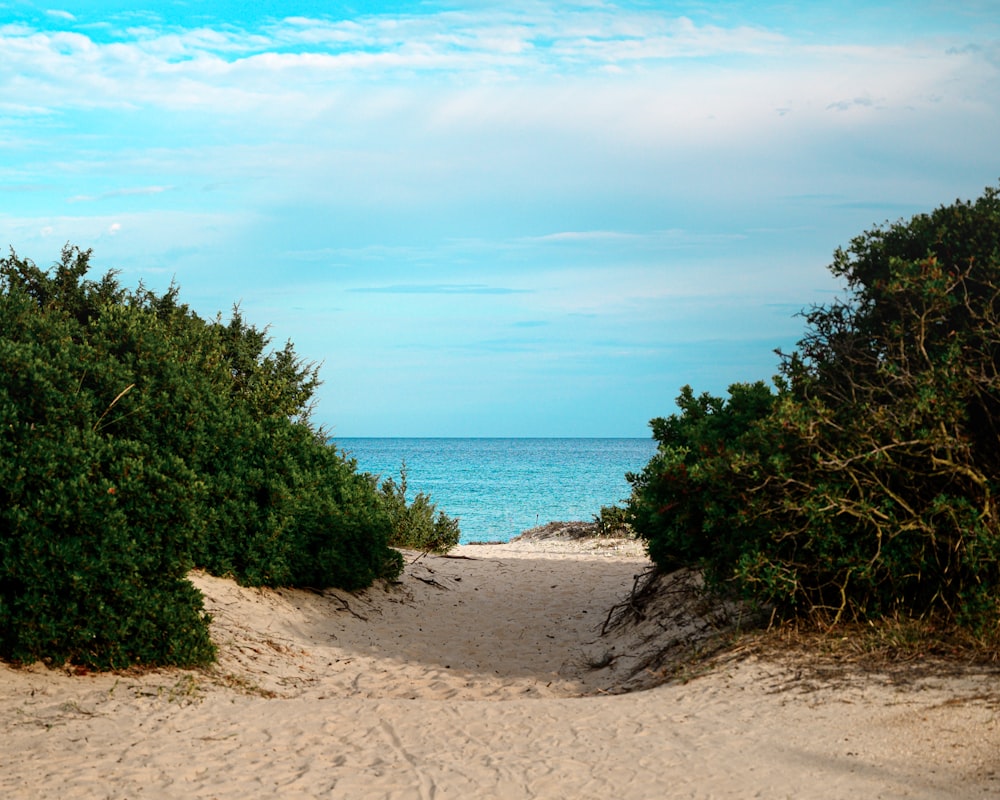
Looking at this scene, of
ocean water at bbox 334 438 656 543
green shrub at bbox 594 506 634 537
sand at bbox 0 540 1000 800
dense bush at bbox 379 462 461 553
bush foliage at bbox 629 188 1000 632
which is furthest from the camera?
Result: ocean water at bbox 334 438 656 543

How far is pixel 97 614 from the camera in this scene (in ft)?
27.0

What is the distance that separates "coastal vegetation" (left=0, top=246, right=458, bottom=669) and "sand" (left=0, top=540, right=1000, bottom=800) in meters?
0.50

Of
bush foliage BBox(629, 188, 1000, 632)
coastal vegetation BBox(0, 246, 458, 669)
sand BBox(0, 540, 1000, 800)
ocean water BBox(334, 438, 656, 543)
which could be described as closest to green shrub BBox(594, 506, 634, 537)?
ocean water BBox(334, 438, 656, 543)

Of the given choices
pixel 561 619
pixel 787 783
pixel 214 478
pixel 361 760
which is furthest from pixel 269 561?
pixel 787 783

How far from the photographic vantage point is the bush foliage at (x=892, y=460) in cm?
816

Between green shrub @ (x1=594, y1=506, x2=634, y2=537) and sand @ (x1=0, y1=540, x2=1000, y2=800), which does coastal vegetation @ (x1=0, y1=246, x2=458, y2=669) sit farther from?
green shrub @ (x1=594, y1=506, x2=634, y2=537)

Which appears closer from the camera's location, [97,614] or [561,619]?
[97,614]

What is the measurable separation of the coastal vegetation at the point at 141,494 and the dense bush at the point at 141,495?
17 mm

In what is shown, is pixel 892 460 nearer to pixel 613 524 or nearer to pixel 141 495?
pixel 141 495

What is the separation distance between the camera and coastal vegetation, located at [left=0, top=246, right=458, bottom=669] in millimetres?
8164

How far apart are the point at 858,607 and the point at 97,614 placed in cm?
675

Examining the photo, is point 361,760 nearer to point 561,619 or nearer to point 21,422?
point 21,422

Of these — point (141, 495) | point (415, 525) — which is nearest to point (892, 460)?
point (141, 495)

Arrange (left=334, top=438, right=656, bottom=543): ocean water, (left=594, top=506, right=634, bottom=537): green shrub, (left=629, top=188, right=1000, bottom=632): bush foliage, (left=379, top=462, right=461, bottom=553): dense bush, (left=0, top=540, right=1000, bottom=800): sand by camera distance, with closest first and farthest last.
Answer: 1. (left=0, top=540, right=1000, bottom=800): sand
2. (left=629, top=188, right=1000, bottom=632): bush foliage
3. (left=379, top=462, right=461, bottom=553): dense bush
4. (left=594, top=506, right=634, bottom=537): green shrub
5. (left=334, top=438, right=656, bottom=543): ocean water
